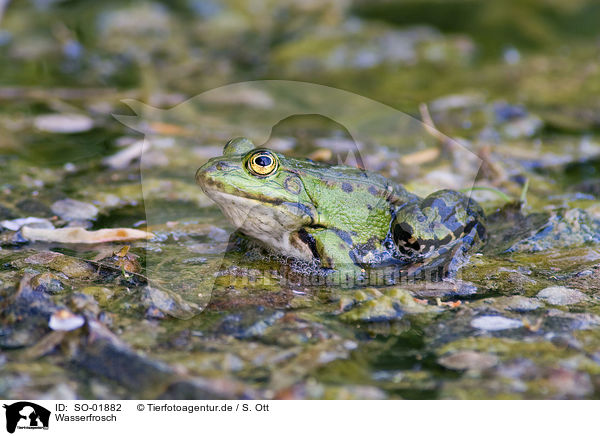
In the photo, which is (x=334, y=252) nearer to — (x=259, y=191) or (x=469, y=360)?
(x=259, y=191)

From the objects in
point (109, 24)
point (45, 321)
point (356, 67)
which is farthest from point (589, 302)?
point (109, 24)

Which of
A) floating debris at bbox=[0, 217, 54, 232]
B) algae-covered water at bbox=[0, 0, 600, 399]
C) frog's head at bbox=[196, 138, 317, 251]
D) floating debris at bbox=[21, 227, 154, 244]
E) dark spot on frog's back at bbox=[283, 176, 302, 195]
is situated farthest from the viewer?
floating debris at bbox=[0, 217, 54, 232]

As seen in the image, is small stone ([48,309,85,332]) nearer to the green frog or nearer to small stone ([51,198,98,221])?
the green frog

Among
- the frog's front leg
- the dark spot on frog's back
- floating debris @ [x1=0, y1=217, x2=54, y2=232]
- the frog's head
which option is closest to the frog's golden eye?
the frog's head

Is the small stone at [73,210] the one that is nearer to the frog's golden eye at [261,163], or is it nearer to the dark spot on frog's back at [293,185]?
the frog's golden eye at [261,163]

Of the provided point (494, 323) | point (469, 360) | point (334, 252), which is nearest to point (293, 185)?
point (334, 252)
